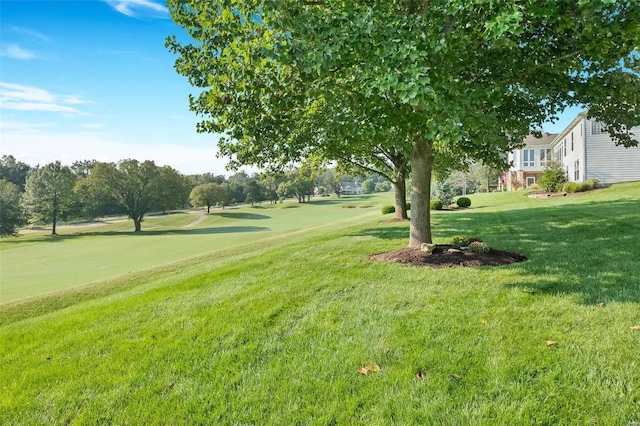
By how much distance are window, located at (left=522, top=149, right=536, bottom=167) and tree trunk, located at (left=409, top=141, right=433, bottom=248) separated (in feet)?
138

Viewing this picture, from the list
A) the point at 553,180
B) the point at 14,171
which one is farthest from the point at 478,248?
the point at 14,171

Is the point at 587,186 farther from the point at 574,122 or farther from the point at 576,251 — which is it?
the point at 576,251

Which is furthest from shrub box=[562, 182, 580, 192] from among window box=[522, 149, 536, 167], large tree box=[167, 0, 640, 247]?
window box=[522, 149, 536, 167]

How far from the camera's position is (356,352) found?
3672 mm

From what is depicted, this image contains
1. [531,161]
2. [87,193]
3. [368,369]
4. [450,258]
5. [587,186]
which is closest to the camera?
[368,369]

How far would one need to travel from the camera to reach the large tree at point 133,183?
143 feet

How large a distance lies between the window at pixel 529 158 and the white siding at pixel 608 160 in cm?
1973

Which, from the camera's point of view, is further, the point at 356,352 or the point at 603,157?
the point at 603,157

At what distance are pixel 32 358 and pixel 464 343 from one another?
4.86 m

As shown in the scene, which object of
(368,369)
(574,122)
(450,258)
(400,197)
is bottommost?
(368,369)

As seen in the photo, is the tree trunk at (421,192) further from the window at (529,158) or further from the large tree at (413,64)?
the window at (529,158)

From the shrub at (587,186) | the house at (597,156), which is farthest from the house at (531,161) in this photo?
the shrub at (587,186)

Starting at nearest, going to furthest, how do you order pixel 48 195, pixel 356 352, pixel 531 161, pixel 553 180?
pixel 356 352
pixel 553 180
pixel 48 195
pixel 531 161

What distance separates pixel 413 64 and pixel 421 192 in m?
4.10
